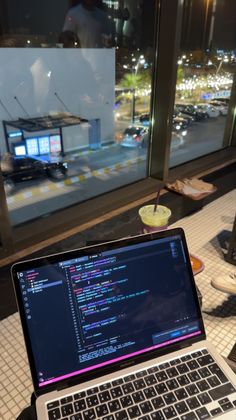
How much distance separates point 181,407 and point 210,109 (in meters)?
2.36

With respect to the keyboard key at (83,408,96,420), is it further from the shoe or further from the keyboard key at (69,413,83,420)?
the shoe

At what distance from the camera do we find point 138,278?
59 centimetres

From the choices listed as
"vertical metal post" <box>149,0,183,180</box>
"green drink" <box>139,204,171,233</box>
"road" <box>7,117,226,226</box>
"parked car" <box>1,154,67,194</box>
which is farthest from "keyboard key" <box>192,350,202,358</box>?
"parked car" <box>1,154,67,194</box>

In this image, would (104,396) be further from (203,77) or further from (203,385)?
(203,77)

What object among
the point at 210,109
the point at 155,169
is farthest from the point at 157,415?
the point at 210,109

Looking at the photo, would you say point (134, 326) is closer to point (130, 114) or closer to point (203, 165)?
point (203, 165)

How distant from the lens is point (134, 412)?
1.63ft

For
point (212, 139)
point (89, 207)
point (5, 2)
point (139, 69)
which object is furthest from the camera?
point (212, 139)

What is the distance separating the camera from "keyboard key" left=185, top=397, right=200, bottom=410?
0.51 metres

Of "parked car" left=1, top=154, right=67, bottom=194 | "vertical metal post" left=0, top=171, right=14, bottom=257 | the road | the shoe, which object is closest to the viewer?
the shoe

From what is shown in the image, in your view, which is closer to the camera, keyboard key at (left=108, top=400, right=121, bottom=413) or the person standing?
keyboard key at (left=108, top=400, right=121, bottom=413)

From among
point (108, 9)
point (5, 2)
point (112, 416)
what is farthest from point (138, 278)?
point (108, 9)

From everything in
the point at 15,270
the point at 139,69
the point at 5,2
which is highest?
the point at 5,2

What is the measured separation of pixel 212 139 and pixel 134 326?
2.02m
